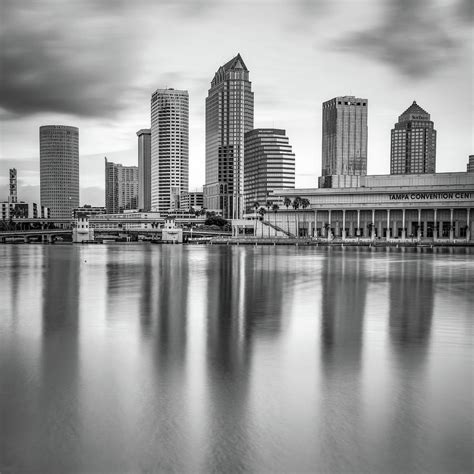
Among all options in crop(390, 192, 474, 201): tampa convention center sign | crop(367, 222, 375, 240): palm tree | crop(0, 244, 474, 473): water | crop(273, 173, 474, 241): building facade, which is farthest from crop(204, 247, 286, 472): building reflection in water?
crop(390, 192, 474, 201): tampa convention center sign

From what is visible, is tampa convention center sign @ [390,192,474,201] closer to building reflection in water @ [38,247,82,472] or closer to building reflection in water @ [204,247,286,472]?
building reflection in water @ [204,247,286,472]

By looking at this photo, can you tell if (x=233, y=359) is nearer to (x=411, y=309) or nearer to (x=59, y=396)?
(x=59, y=396)

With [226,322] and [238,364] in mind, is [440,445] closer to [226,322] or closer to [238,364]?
[238,364]

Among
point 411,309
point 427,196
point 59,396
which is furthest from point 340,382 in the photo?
point 427,196

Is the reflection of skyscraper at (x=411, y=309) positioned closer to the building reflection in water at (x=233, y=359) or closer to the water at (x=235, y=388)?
the water at (x=235, y=388)

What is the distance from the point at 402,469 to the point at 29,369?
13472 mm

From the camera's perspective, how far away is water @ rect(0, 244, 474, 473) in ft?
38.1

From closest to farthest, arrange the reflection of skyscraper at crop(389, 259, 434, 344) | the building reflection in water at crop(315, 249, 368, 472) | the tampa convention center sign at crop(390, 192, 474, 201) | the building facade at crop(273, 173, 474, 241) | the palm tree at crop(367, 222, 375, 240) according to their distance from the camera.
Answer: the building reflection in water at crop(315, 249, 368, 472)
the reflection of skyscraper at crop(389, 259, 434, 344)
the building facade at crop(273, 173, 474, 241)
the tampa convention center sign at crop(390, 192, 474, 201)
the palm tree at crop(367, 222, 375, 240)

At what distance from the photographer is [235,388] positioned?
16.2m

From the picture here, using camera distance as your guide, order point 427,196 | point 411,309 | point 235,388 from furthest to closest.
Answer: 1. point 427,196
2. point 411,309
3. point 235,388

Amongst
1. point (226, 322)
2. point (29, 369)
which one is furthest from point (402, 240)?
point (29, 369)

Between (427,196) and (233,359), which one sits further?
(427,196)

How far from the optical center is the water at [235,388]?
11625 millimetres

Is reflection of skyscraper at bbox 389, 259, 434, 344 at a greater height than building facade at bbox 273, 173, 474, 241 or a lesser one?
lesser
